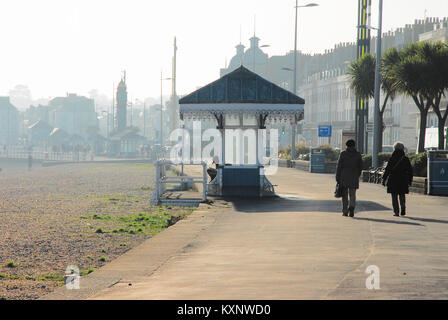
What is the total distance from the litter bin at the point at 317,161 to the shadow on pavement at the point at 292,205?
2370cm

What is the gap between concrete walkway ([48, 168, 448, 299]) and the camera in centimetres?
781

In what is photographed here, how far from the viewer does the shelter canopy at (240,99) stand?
21.8 metres

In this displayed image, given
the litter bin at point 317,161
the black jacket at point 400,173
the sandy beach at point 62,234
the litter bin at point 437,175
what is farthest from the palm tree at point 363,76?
the black jacket at point 400,173

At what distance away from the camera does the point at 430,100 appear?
37.9m

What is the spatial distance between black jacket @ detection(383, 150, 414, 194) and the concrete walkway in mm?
658

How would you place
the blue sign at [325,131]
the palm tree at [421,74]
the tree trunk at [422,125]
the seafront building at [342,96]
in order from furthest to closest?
the seafront building at [342,96]
the blue sign at [325,131]
the tree trunk at [422,125]
the palm tree at [421,74]

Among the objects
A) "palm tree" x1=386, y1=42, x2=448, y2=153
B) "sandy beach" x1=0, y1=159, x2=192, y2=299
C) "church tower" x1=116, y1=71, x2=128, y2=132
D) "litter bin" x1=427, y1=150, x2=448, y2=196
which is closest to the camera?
"sandy beach" x1=0, y1=159, x2=192, y2=299

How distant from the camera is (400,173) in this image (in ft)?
56.6

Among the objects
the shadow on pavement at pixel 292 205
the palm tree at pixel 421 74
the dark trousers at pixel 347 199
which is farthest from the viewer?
the palm tree at pixel 421 74

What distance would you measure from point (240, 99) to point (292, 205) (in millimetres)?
3524

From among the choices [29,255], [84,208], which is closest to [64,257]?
[29,255]

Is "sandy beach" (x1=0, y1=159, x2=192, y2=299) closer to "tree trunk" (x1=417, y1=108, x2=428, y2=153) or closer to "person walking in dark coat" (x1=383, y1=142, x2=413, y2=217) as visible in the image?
"person walking in dark coat" (x1=383, y1=142, x2=413, y2=217)

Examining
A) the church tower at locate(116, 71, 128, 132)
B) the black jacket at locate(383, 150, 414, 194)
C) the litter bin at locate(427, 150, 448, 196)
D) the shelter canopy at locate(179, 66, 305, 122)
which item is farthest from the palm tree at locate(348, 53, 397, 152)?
the church tower at locate(116, 71, 128, 132)

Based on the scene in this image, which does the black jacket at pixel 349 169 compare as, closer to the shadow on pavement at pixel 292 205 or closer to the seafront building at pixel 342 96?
the shadow on pavement at pixel 292 205
